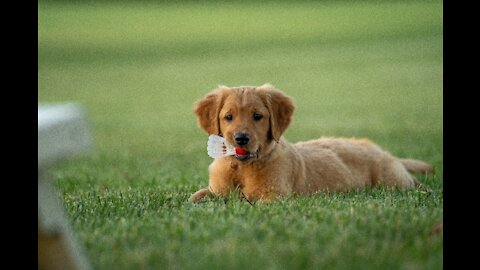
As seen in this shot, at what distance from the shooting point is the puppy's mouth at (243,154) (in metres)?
5.97

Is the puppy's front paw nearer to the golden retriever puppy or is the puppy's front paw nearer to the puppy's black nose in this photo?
the golden retriever puppy

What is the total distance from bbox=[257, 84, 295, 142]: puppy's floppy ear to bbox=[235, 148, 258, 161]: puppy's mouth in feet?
0.95

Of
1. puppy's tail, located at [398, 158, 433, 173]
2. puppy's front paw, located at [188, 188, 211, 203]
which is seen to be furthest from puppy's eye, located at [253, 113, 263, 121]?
puppy's tail, located at [398, 158, 433, 173]

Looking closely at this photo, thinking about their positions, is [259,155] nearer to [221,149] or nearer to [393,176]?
[221,149]

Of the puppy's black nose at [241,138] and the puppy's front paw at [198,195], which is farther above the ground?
the puppy's black nose at [241,138]

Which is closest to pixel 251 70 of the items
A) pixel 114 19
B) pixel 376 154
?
pixel 114 19

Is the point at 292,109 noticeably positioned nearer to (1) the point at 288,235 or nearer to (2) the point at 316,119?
(1) the point at 288,235

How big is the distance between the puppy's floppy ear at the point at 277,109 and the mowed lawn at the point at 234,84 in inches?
28.9

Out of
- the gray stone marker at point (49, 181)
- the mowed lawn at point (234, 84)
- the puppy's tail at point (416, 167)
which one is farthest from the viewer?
the puppy's tail at point (416, 167)

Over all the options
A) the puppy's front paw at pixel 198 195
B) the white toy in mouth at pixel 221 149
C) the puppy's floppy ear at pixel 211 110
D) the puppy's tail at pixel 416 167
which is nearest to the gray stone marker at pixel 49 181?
the puppy's front paw at pixel 198 195

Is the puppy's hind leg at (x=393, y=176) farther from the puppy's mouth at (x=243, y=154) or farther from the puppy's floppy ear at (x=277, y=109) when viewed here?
the puppy's mouth at (x=243, y=154)

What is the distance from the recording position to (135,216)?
16.0 feet

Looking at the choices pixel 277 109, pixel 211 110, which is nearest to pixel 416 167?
pixel 277 109
